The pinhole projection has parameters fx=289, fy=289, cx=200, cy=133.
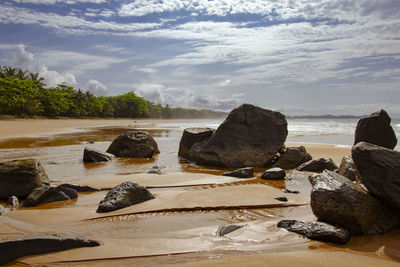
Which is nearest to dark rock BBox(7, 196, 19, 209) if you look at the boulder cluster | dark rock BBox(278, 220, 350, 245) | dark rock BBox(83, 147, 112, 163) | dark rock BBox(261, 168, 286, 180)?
the boulder cluster

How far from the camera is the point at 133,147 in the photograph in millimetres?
11617

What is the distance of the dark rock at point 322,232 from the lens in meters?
3.37

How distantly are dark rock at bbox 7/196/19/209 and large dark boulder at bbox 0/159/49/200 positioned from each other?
0.83ft

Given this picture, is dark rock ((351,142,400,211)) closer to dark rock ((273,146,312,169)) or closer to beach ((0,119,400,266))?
beach ((0,119,400,266))

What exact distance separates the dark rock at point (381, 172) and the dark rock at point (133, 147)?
340 inches

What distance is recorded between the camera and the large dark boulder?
5.49m

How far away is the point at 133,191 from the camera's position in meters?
4.98

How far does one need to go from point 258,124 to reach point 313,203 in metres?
6.31

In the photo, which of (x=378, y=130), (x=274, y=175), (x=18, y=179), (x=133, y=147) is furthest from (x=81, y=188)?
(x=378, y=130)

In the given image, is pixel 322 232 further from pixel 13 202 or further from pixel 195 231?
pixel 13 202

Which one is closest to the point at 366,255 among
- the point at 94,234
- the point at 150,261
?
the point at 150,261

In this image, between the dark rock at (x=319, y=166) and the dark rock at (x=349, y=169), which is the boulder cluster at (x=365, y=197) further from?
the dark rock at (x=319, y=166)

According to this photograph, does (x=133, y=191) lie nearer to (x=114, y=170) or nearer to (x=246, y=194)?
(x=246, y=194)

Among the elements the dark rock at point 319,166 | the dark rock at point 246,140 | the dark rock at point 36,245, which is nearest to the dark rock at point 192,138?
the dark rock at point 246,140
